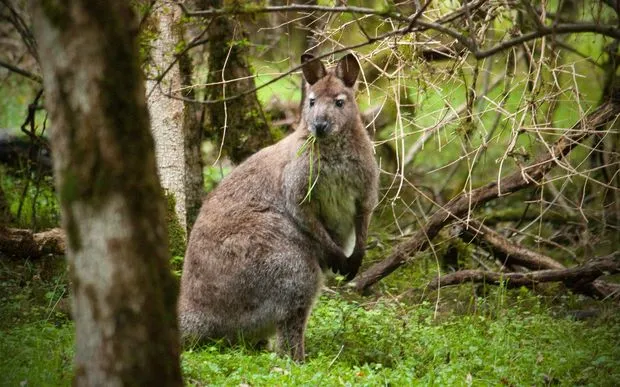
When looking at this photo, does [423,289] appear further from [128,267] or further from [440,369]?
[128,267]

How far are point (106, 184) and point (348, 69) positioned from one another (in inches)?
164

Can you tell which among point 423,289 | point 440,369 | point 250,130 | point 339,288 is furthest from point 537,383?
point 250,130

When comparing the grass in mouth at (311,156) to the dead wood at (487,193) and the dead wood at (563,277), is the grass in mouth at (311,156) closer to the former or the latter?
the dead wood at (487,193)

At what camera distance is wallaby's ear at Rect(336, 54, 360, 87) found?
668 centimetres

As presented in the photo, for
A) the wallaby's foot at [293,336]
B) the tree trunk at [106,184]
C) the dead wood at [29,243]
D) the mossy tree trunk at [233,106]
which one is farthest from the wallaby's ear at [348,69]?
the tree trunk at [106,184]

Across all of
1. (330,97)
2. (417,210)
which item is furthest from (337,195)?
(417,210)

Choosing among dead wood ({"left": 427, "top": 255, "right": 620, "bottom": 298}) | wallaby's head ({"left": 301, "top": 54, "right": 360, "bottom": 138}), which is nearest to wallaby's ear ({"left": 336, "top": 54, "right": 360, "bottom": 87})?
wallaby's head ({"left": 301, "top": 54, "right": 360, "bottom": 138})

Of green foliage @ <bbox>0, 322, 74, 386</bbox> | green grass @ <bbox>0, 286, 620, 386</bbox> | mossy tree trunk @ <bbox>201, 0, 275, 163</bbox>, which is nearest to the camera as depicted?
green foliage @ <bbox>0, 322, 74, 386</bbox>

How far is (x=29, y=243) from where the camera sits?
7.15 m

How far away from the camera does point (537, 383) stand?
5.29 m

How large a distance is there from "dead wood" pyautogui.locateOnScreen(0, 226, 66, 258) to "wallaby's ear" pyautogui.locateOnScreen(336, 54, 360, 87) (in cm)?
281

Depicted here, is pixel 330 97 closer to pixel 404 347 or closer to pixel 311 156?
pixel 311 156

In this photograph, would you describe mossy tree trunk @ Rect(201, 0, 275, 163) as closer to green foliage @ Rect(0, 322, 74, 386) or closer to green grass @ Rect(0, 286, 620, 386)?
green grass @ Rect(0, 286, 620, 386)

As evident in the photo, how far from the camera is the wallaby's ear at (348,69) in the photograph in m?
6.68
